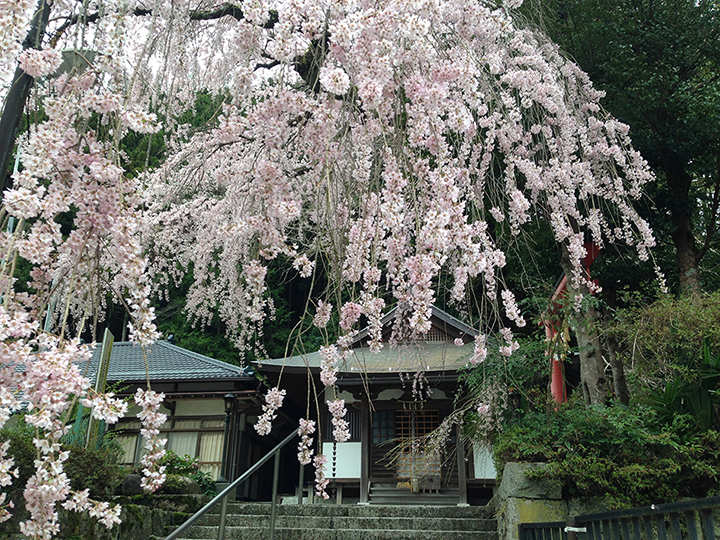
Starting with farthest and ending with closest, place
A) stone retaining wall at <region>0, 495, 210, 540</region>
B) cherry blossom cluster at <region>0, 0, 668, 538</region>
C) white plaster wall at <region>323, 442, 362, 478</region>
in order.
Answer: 1. white plaster wall at <region>323, 442, 362, 478</region>
2. stone retaining wall at <region>0, 495, 210, 540</region>
3. cherry blossom cluster at <region>0, 0, 668, 538</region>

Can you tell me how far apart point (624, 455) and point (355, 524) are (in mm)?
2877

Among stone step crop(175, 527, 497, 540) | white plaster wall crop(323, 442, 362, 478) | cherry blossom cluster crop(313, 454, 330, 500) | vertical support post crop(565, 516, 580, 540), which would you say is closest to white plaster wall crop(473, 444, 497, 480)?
white plaster wall crop(323, 442, 362, 478)

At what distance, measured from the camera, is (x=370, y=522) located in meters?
5.48

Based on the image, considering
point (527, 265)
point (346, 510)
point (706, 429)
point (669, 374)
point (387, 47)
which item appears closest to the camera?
point (387, 47)

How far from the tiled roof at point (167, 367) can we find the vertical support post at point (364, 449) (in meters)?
2.23

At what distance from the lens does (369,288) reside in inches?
91.4

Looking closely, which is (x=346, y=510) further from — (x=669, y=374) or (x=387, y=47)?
(x=387, y=47)

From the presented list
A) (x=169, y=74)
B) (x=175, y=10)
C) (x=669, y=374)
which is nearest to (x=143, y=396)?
(x=175, y=10)

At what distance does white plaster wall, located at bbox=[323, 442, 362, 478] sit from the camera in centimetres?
948

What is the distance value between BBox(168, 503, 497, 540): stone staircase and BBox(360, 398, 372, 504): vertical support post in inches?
117

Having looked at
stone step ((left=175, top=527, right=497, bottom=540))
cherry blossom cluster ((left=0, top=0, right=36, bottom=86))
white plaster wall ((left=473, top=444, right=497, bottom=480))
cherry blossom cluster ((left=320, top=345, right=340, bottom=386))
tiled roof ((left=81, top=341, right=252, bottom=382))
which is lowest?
stone step ((left=175, top=527, right=497, bottom=540))

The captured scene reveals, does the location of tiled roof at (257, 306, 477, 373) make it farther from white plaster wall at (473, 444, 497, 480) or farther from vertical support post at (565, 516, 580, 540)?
vertical support post at (565, 516, 580, 540)

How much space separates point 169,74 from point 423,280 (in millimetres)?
2273

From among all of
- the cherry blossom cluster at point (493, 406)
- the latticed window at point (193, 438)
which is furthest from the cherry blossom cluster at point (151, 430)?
the latticed window at point (193, 438)
